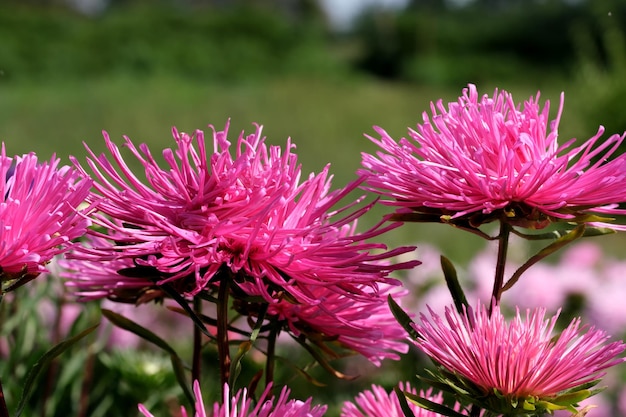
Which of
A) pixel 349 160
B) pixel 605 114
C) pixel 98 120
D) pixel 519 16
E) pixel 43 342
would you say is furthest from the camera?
pixel 519 16

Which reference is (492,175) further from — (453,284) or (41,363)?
(41,363)

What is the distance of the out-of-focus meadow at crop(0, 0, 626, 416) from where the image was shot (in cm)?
601

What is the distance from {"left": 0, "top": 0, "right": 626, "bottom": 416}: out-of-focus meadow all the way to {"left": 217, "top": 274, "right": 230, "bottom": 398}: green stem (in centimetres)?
242

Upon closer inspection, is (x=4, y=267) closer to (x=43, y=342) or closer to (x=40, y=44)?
(x=43, y=342)

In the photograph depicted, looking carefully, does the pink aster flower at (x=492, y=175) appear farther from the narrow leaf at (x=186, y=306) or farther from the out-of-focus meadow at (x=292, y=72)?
the out-of-focus meadow at (x=292, y=72)

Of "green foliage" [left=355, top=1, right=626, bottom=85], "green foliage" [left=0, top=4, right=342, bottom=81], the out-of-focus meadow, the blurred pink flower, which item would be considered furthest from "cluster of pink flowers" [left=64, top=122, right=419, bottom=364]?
"green foliage" [left=355, top=1, right=626, bottom=85]

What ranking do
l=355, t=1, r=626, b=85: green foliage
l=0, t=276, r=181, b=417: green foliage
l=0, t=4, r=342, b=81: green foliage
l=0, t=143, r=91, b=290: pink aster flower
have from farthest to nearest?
l=355, t=1, r=626, b=85: green foliage → l=0, t=4, r=342, b=81: green foliage → l=0, t=276, r=181, b=417: green foliage → l=0, t=143, r=91, b=290: pink aster flower

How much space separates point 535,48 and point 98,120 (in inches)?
353

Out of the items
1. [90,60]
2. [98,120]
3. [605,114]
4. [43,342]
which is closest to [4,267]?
Result: [43,342]

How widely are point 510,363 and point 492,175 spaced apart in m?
0.09

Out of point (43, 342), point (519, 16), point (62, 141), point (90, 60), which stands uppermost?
point (519, 16)

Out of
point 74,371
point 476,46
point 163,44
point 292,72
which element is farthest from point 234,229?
point 476,46

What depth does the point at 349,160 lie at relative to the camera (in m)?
5.69

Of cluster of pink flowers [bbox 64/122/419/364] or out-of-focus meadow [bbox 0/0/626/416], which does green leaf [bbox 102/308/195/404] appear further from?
out-of-focus meadow [bbox 0/0/626/416]
